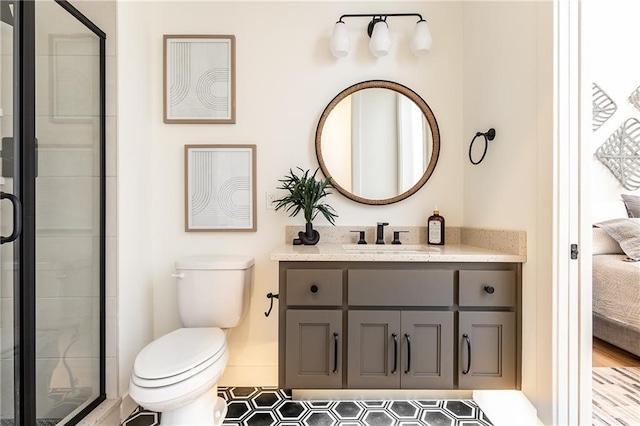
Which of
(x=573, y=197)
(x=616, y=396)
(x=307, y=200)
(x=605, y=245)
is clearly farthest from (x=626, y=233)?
(x=307, y=200)

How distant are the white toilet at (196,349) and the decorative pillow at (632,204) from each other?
3014 millimetres

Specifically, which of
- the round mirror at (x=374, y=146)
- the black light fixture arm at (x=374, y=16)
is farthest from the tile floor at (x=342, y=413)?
the black light fixture arm at (x=374, y=16)

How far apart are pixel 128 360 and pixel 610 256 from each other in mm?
3238

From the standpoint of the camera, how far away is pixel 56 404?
140 centimetres

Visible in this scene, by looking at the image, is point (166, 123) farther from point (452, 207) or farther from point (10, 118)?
point (452, 207)

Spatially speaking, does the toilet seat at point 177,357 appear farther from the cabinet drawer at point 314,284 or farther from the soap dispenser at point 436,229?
the soap dispenser at point 436,229

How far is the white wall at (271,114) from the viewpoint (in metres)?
1.99

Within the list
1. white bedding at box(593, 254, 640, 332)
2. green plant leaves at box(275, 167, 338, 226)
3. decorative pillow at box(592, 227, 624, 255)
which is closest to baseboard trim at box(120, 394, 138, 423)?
green plant leaves at box(275, 167, 338, 226)

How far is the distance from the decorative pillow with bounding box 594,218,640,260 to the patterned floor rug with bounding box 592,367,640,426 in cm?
84

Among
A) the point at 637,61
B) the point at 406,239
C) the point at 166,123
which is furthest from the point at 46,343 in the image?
the point at 637,61

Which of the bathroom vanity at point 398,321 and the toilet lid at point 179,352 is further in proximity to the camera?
the bathroom vanity at point 398,321

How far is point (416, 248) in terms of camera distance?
191cm

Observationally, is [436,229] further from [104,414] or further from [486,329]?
[104,414]

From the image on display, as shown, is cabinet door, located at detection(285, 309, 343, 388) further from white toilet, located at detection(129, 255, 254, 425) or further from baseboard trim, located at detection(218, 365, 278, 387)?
baseboard trim, located at detection(218, 365, 278, 387)
